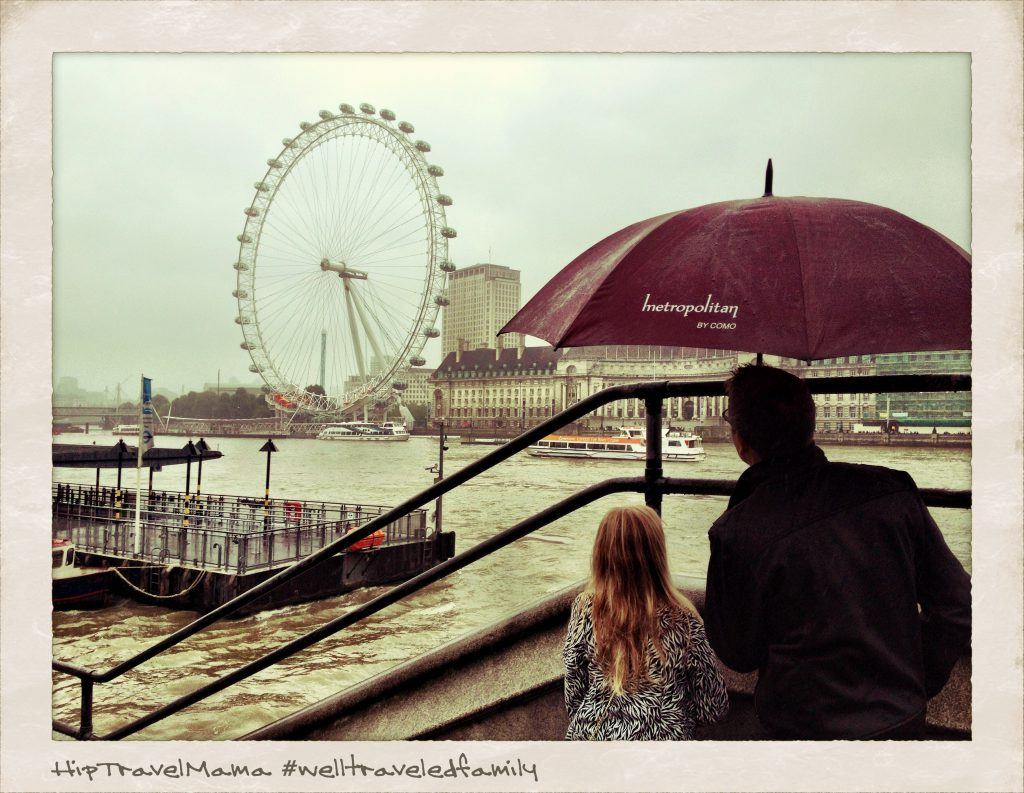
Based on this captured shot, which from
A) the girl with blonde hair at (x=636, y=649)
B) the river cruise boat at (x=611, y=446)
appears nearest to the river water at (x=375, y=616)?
the girl with blonde hair at (x=636, y=649)

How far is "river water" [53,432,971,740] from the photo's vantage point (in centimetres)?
1886

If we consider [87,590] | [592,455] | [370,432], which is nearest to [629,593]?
[87,590]

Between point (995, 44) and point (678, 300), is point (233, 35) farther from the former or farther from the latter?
point (995, 44)

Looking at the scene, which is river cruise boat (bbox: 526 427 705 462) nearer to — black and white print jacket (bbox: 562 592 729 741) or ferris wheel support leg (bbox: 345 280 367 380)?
ferris wheel support leg (bbox: 345 280 367 380)

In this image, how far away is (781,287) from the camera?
5.42 feet

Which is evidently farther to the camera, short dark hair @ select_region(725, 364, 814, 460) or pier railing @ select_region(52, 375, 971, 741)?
pier railing @ select_region(52, 375, 971, 741)

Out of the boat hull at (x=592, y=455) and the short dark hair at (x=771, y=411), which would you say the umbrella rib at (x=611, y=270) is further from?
the boat hull at (x=592, y=455)

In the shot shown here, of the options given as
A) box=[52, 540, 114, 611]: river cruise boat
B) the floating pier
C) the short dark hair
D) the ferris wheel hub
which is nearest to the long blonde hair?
the short dark hair

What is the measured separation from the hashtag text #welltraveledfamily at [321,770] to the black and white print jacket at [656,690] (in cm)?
64

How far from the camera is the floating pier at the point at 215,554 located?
67.4ft

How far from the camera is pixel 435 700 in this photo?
2.29 metres

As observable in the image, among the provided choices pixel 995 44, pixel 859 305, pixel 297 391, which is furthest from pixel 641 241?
pixel 297 391

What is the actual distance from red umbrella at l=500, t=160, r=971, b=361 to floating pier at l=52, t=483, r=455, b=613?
1781 centimetres

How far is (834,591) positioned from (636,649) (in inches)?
15.6
